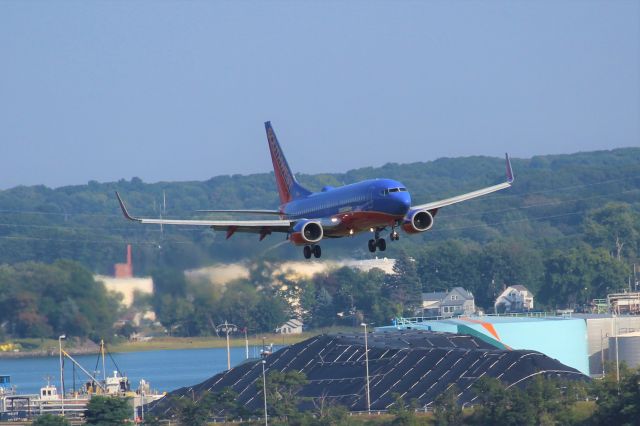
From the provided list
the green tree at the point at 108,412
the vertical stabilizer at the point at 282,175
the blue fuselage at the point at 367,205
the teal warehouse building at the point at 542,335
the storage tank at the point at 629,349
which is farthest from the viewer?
the teal warehouse building at the point at 542,335

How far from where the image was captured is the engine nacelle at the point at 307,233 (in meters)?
84.2

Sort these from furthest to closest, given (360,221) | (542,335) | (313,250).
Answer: (542,335) < (313,250) < (360,221)

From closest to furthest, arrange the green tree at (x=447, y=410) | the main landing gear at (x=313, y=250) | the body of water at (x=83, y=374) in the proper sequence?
the main landing gear at (x=313, y=250) < the green tree at (x=447, y=410) < the body of water at (x=83, y=374)

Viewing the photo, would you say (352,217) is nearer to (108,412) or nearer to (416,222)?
(416,222)

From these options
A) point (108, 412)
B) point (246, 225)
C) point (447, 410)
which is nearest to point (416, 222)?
point (246, 225)

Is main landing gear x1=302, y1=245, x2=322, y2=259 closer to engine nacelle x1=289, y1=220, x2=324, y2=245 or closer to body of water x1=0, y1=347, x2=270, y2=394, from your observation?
engine nacelle x1=289, y1=220, x2=324, y2=245

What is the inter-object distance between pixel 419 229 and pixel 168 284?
21.5 meters

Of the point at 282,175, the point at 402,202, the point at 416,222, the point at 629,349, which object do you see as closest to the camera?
the point at 402,202

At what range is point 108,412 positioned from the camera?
117500 mm

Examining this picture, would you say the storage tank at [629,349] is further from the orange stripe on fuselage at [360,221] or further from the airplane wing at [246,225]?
the orange stripe on fuselage at [360,221]

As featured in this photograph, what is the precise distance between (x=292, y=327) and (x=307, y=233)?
88.5 metres

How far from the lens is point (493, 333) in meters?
160

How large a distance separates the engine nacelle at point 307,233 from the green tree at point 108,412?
37620 millimetres

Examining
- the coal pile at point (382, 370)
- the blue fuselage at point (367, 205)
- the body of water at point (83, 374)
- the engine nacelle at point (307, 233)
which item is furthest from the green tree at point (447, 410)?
the body of water at point (83, 374)
